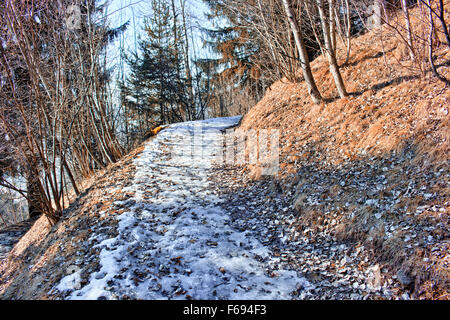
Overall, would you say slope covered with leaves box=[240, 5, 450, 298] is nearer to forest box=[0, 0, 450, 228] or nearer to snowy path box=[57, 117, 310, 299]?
forest box=[0, 0, 450, 228]

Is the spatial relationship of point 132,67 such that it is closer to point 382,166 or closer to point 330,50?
point 330,50

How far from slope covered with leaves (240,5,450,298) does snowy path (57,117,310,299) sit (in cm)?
102

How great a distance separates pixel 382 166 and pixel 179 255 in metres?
3.16

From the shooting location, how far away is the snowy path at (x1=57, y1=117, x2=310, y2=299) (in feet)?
8.98

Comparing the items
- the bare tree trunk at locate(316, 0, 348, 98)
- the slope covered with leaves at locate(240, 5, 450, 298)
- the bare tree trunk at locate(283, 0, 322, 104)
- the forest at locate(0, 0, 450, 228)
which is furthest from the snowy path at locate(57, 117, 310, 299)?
the bare tree trunk at locate(316, 0, 348, 98)

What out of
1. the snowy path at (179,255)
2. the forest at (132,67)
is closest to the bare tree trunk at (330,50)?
the forest at (132,67)

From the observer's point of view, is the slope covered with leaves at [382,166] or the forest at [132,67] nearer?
the slope covered with leaves at [382,166]

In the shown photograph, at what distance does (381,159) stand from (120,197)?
4746 mm

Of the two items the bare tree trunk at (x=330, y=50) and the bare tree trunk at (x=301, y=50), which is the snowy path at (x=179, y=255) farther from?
the bare tree trunk at (x=330, y=50)

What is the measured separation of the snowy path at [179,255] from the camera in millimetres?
2738

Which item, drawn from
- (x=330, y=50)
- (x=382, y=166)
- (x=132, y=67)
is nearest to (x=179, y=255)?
(x=382, y=166)

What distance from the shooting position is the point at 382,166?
12.1 feet

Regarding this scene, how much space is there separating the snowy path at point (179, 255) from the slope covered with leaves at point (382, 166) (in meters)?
1.02

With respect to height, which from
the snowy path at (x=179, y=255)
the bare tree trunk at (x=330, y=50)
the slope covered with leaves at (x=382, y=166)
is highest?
the bare tree trunk at (x=330, y=50)
